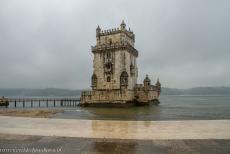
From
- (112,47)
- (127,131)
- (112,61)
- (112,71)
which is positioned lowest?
(127,131)

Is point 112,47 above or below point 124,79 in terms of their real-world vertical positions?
above

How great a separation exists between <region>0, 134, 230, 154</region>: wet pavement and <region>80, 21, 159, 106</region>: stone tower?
137 ft

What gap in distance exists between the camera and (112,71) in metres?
54.6

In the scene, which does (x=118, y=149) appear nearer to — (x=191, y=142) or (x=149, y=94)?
(x=191, y=142)

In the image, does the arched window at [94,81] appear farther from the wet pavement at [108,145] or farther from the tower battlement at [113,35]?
the wet pavement at [108,145]

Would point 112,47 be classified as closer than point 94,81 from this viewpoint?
Yes

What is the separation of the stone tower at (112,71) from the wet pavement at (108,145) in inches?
1645

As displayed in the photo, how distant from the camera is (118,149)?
8.57 metres

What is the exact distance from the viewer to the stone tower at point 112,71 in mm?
53125

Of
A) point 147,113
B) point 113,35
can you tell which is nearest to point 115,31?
point 113,35

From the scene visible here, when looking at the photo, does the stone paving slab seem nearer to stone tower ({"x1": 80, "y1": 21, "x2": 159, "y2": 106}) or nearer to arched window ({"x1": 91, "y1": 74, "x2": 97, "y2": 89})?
stone tower ({"x1": 80, "y1": 21, "x2": 159, "y2": 106})

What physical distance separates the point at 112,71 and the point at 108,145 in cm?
4556

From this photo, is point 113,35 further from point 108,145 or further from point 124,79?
point 108,145

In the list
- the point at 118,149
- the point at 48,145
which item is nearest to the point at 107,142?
the point at 118,149
